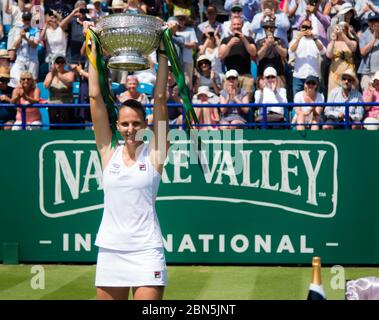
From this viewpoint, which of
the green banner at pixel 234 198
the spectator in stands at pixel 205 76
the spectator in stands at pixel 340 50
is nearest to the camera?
the green banner at pixel 234 198

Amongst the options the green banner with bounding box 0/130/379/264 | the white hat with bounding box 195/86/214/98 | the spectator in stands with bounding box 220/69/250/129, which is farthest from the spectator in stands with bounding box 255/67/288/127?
the green banner with bounding box 0/130/379/264

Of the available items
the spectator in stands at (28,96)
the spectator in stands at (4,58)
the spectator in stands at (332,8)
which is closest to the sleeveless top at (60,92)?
the spectator in stands at (28,96)

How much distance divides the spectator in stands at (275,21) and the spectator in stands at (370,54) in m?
1.33

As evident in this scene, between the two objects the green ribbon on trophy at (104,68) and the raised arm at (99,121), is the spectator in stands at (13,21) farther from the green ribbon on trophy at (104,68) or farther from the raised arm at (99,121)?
the raised arm at (99,121)

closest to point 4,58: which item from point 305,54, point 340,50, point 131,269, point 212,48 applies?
point 212,48

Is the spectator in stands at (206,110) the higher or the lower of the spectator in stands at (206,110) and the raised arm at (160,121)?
→ the lower

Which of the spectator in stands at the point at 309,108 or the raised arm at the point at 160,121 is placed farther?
the spectator in stands at the point at 309,108

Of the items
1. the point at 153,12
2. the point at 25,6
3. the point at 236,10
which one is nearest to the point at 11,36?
the point at 25,6

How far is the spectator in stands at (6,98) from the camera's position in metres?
13.6

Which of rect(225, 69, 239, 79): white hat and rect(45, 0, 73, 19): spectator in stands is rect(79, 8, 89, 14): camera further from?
rect(225, 69, 239, 79): white hat

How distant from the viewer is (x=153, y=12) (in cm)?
1641

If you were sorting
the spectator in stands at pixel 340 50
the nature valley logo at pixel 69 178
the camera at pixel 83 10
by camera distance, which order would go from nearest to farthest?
the nature valley logo at pixel 69 178
the spectator in stands at pixel 340 50
the camera at pixel 83 10

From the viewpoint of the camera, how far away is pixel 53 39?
1623 centimetres
